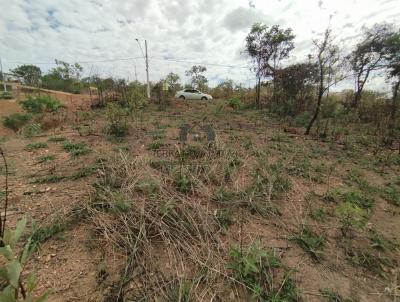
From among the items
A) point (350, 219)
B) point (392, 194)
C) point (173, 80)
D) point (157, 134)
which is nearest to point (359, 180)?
point (392, 194)

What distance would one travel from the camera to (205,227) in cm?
184

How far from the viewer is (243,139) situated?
514cm

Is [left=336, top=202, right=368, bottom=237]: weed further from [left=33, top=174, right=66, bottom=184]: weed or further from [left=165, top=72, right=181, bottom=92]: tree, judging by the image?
[left=165, top=72, right=181, bottom=92]: tree

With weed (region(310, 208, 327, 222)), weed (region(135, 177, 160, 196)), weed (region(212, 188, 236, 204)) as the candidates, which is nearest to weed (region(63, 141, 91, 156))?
weed (region(135, 177, 160, 196))

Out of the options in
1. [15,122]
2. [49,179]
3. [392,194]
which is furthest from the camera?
[15,122]

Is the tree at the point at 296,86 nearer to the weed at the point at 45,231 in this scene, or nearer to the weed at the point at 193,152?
the weed at the point at 193,152

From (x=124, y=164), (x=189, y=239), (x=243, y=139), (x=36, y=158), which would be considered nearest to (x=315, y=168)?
(x=243, y=139)

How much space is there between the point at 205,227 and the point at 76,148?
305 cm

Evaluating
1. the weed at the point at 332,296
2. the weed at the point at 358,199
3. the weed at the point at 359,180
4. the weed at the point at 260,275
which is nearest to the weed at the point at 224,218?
the weed at the point at 260,275

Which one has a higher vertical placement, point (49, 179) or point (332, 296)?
point (49, 179)

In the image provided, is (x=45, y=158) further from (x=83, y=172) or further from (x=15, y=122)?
(x=15, y=122)

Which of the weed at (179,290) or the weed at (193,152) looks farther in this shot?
the weed at (193,152)

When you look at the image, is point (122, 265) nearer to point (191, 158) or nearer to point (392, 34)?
point (191, 158)

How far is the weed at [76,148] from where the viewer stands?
3597mm
